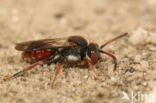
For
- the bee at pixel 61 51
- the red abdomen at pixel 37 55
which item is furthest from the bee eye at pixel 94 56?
the red abdomen at pixel 37 55

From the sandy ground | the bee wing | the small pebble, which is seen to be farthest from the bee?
the small pebble

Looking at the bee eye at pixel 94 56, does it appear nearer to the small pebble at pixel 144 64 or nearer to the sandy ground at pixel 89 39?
the sandy ground at pixel 89 39

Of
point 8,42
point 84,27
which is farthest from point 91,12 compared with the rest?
point 8,42

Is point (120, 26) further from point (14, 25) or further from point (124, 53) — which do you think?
point (14, 25)

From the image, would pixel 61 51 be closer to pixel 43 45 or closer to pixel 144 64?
pixel 43 45

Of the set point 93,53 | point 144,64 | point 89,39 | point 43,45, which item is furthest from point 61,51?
point 144,64

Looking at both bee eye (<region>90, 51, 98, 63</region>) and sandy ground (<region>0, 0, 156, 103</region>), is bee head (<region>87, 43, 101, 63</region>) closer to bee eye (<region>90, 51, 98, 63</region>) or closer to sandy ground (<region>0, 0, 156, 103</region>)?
bee eye (<region>90, 51, 98, 63</region>)
